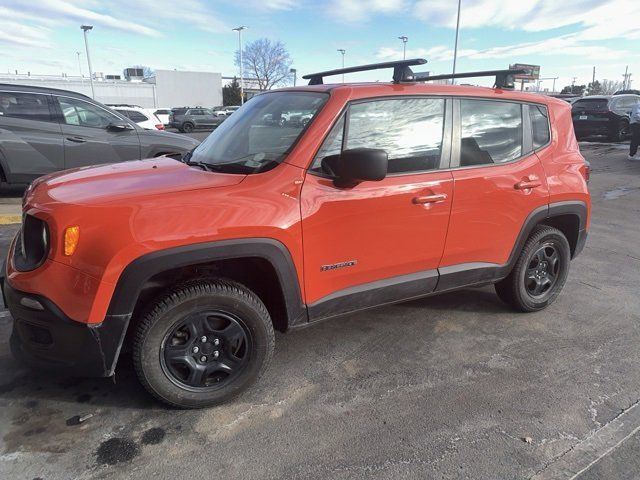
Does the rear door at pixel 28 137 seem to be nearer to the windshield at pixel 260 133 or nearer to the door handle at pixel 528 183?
the windshield at pixel 260 133

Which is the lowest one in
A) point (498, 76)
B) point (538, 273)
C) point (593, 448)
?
point (593, 448)

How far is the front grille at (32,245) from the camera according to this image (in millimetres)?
2349

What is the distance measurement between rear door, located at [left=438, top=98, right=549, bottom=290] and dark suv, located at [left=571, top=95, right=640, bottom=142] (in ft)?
53.3

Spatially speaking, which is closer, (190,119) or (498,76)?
(498,76)

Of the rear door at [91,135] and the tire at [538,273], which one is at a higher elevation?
the rear door at [91,135]

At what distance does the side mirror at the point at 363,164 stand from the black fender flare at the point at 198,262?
1.81ft

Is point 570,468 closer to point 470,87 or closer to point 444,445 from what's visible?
point 444,445

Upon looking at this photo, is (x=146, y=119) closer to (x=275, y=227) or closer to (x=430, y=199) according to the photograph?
(x=430, y=199)

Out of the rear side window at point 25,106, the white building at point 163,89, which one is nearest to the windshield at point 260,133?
the rear side window at point 25,106

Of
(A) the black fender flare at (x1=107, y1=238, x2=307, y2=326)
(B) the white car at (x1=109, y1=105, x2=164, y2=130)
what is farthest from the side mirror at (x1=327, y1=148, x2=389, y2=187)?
(B) the white car at (x1=109, y1=105, x2=164, y2=130)

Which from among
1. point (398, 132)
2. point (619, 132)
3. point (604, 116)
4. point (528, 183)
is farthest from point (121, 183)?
point (619, 132)

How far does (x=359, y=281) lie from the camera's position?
2.99 meters

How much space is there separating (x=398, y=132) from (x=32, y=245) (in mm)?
2180

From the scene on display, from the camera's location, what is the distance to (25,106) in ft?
24.2
